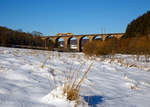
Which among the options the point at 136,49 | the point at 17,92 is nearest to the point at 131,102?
the point at 17,92

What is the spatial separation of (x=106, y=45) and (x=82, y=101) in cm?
964

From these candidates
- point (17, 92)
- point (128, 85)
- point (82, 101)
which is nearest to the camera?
point (82, 101)

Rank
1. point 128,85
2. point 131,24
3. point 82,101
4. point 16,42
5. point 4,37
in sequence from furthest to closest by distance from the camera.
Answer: point 131,24 → point 16,42 → point 4,37 → point 128,85 → point 82,101

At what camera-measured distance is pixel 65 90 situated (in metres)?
1.04

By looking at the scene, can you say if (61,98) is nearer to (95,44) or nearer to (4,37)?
(95,44)

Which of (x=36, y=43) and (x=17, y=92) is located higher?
(x=36, y=43)

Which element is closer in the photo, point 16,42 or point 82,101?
point 82,101

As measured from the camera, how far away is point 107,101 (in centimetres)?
110

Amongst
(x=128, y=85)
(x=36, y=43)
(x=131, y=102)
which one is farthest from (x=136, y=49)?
(x=36, y=43)

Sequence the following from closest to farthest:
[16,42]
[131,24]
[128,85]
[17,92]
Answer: [17,92] → [128,85] → [16,42] → [131,24]

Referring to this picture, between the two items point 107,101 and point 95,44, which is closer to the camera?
point 107,101

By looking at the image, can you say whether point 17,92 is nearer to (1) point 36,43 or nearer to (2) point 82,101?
(2) point 82,101

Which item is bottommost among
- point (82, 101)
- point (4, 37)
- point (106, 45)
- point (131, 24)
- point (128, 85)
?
point (128, 85)

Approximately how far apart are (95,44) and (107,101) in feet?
29.1
